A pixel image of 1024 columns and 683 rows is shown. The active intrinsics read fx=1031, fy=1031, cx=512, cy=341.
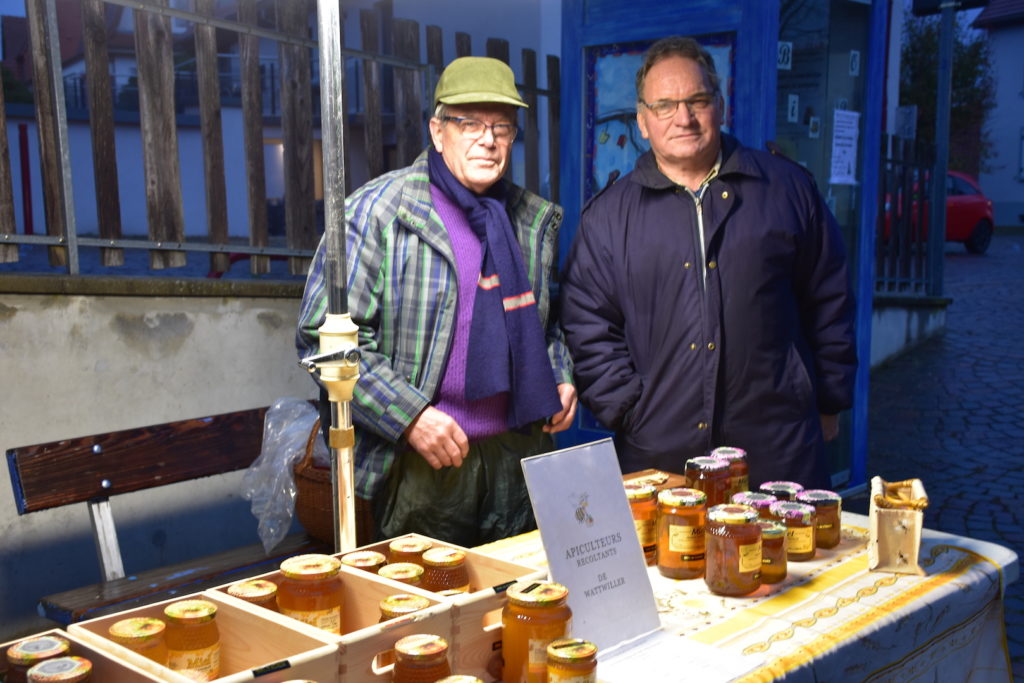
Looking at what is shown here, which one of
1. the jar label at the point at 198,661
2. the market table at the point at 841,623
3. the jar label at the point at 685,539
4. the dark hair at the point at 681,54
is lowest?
the market table at the point at 841,623

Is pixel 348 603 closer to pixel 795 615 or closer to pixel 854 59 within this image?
pixel 795 615

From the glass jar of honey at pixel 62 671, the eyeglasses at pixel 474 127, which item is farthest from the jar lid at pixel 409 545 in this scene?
the eyeglasses at pixel 474 127

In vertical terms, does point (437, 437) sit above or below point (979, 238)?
above

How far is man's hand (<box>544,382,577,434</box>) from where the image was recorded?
279 cm

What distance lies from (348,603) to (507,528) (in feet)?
3.60

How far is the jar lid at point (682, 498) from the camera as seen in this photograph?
2006mm

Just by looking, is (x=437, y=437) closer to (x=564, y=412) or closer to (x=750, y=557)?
(x=564, y=412)

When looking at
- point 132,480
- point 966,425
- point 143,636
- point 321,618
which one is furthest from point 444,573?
point 966,425

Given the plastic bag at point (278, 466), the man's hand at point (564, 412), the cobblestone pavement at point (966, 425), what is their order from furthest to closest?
the cobblestone pavement at point (966, 425)
the plastic bag at point (278, 466)
the man's hand at point (564, 412)

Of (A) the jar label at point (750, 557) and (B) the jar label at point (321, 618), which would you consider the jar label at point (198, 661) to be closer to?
(B) the jar label at point (321, 618)

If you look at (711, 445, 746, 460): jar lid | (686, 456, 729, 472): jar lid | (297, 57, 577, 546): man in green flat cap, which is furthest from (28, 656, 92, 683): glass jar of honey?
(711, 445, 746, 460): jar lid

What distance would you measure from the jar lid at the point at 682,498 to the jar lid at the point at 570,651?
61 centimetres

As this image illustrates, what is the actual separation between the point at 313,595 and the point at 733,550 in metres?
0.81

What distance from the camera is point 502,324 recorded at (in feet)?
8.59
